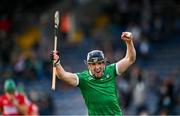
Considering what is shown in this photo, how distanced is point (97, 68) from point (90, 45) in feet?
46.2

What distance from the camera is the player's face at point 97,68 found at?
10961 mm

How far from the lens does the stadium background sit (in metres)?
21.5

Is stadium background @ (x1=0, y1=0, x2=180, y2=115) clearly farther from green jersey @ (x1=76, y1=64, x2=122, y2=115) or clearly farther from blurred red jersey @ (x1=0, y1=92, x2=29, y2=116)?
green jersey @ (x1=76, y1=64, x2=122, y2=115)

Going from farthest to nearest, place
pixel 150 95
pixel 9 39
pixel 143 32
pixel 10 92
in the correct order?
pixel 9 39 → pixel 143 32 → pixel 150 95 → pixel 10 92

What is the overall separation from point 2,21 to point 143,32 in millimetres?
5051

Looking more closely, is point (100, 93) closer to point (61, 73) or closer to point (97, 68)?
point (97, 68)

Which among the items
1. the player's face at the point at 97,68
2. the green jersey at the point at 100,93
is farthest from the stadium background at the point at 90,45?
the player's face at the point at 97,68

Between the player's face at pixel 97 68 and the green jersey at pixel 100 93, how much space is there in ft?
0.34

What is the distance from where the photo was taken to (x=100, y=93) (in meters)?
11.1

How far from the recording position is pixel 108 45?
78.5 ft

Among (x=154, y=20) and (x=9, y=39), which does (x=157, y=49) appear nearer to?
(x=154, y=20)

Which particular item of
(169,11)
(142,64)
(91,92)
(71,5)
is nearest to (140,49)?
(142,64)

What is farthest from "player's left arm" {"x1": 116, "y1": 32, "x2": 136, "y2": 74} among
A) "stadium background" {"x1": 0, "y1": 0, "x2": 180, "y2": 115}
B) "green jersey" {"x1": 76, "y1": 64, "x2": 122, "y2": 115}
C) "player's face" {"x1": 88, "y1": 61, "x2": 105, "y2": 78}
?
"stadium background" {"x1": 0, "y1": 0, "x2": 180, "y2": 115}

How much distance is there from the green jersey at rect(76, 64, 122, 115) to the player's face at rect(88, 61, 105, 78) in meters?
0.10
